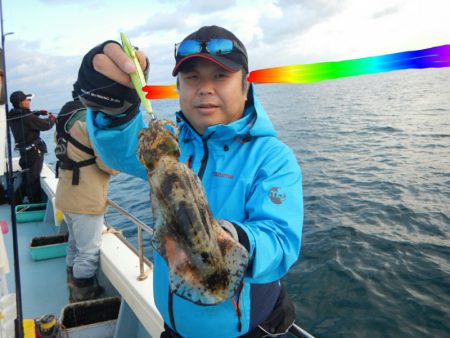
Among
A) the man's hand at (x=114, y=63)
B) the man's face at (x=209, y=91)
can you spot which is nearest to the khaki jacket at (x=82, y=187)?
the man's hand at (x=114, y=63)

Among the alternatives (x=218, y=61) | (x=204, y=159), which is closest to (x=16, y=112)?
(x=204, y=159)

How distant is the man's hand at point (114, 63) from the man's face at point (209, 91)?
14.7 inches

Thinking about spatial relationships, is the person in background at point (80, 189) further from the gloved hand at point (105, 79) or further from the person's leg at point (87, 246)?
the gloved hand at point (105, 79)

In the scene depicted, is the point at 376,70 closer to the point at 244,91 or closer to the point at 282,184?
the point at 282,184

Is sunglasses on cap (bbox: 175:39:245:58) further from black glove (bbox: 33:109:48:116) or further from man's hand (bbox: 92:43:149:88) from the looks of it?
black glove (bbox: 33:109:48:116)

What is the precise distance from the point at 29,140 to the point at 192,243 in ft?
33.4

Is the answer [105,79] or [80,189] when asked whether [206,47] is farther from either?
[80,189]

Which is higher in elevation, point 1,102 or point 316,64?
point 316,64

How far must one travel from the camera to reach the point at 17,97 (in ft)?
28.8

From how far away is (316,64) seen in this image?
1.99m

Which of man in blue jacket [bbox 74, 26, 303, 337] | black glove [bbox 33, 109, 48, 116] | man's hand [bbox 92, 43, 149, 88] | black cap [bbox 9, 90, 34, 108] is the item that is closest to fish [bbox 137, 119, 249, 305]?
man in blue jacket [bbox 74, 26, 303, 337]

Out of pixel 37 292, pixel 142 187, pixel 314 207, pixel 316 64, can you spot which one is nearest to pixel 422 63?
pixel 316 64

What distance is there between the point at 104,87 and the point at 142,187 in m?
16.8

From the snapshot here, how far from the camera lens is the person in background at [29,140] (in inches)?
357
